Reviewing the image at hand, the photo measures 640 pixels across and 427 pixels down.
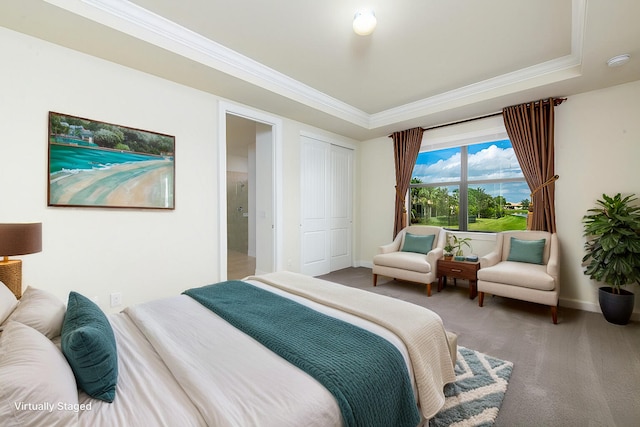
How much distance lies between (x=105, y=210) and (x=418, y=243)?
395cm

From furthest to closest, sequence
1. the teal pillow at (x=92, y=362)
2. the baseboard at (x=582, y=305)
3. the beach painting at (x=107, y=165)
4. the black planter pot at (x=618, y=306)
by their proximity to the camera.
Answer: the baseboard at (x=582, y=305) → the black planter pot at (x=618, y=306) → the beach painting at (x=107, y=165) → the teal pillow at (x=92, y=362)

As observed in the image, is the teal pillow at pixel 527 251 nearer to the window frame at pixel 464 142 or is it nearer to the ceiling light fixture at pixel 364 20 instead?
the window frame at pixel 464 142

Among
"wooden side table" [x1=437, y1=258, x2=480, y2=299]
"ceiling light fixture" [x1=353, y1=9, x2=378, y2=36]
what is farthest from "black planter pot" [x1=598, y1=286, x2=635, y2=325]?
"ceiling light fixture" [x1=353, y1=9, x2=378, y2=36]

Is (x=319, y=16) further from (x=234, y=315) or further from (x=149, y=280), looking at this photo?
(x=149, y=280)

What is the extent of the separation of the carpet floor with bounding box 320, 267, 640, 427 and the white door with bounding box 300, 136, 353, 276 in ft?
5.37

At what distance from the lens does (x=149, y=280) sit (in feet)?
9.46

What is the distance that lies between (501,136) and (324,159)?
8.81ft

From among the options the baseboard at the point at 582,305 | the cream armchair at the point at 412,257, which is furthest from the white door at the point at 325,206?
the baseboard at the point at 582,305

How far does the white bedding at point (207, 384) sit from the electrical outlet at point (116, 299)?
1.51 meters

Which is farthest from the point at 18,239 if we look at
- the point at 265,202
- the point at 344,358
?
the point at 265,202

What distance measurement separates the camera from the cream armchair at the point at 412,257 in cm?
375

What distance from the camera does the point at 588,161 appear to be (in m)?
3.29

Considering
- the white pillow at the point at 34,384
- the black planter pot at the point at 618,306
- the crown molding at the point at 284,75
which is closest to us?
the white pillow at the point at 34,384

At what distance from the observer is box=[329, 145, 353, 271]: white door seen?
202 inches
